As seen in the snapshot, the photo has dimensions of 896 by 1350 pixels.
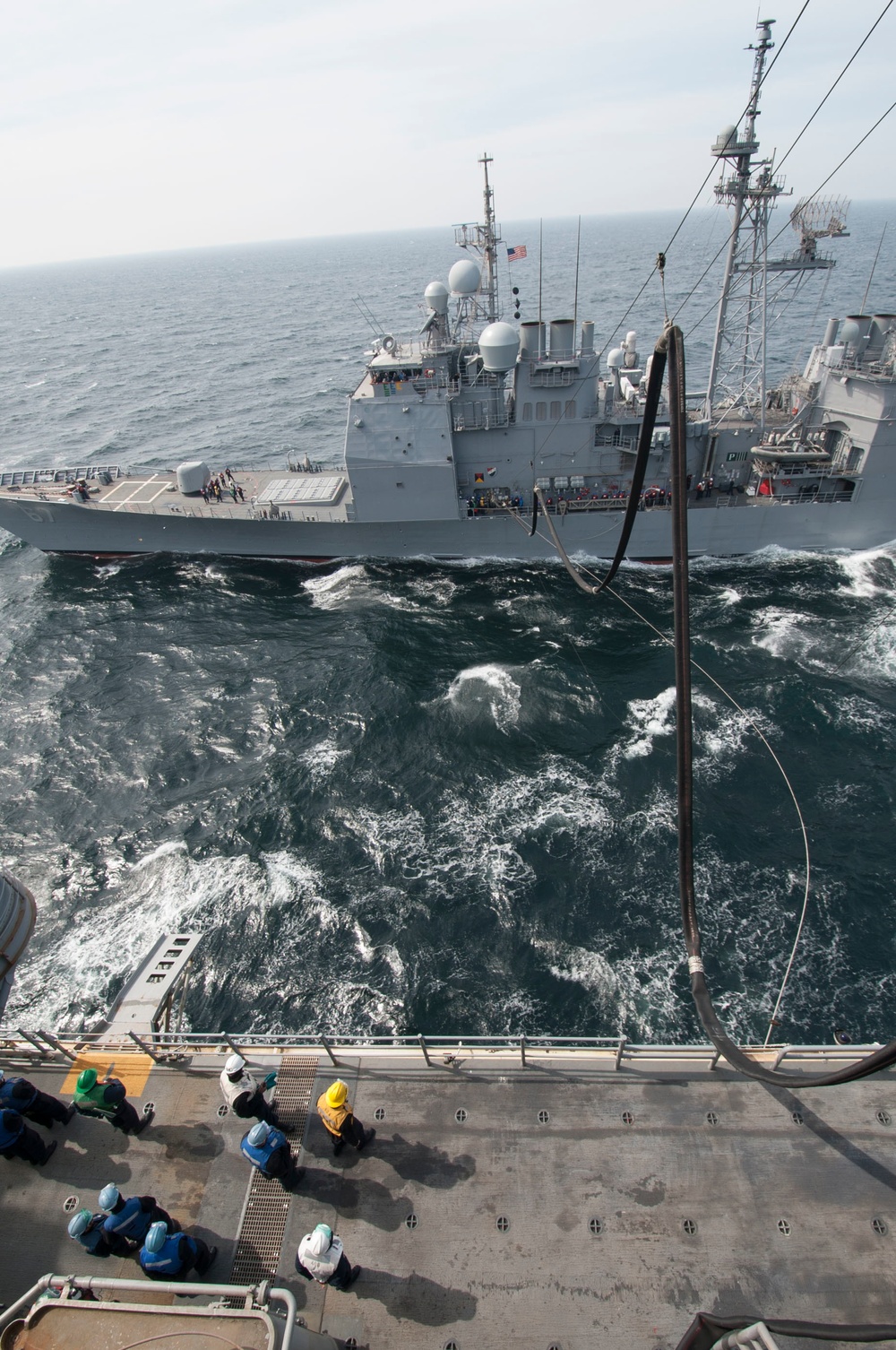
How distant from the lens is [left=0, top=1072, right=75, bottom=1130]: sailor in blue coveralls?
7.98 m

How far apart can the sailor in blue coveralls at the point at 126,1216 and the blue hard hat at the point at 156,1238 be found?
0.25 m

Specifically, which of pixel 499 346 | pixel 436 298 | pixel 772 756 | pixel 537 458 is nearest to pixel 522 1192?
pixel 772 756

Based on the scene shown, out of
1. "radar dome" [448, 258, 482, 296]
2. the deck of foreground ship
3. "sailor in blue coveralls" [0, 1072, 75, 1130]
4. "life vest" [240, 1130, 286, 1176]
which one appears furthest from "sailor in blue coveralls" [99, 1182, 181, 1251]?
"radar dome" [448, 258, 482, 296]

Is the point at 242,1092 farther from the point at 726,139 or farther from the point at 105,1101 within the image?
the point at 726,139

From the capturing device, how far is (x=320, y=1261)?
6.00m

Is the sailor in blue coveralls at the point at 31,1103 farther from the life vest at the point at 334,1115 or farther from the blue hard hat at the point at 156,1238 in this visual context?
the life vest at the point at 334,1115

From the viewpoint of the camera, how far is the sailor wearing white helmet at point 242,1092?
7570 millimetres

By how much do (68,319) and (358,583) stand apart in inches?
5098

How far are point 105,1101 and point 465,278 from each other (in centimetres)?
3000

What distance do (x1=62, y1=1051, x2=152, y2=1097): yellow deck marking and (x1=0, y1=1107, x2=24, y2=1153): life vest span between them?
1124 mm

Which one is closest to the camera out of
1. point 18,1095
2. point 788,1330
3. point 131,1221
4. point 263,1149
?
point 788,1330

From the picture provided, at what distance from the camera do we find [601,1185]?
24.7ft

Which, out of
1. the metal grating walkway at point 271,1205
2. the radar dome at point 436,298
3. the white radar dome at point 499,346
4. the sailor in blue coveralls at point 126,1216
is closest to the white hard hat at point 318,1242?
the sailor in blue coveralls at point 126,1216

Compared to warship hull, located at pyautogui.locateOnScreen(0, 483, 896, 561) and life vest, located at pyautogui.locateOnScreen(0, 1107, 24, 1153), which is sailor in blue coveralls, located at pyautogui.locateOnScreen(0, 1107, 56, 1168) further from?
warship hull, located at pyautogui.locateOnScreen(0, 483, 896, 561)
